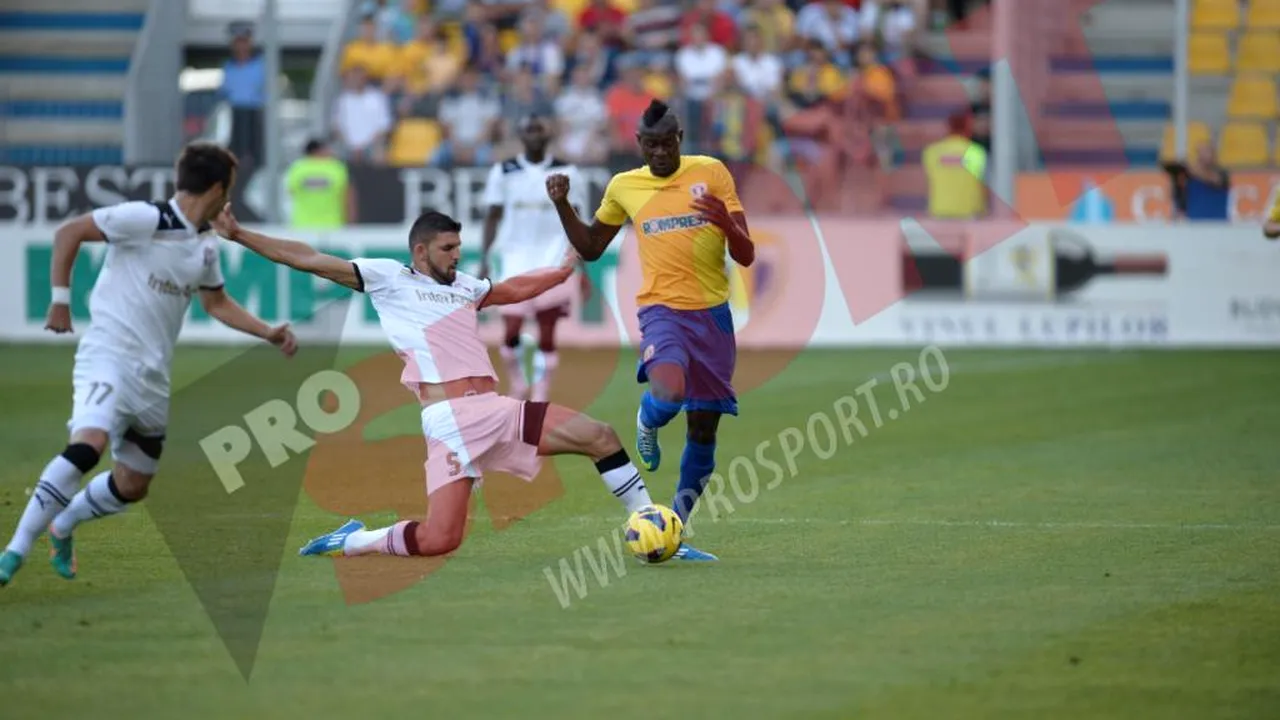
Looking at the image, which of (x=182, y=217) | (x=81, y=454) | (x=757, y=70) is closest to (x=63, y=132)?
(x=757, y=70)

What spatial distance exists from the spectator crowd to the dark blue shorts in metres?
14.9

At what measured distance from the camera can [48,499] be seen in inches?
352

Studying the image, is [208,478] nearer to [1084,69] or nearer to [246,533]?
[246,533]

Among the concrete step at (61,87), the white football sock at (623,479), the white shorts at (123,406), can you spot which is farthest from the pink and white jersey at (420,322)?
the concrete step at (61,87)

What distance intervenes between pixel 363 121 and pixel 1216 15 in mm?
12768

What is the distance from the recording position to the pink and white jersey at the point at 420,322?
9.70 meters

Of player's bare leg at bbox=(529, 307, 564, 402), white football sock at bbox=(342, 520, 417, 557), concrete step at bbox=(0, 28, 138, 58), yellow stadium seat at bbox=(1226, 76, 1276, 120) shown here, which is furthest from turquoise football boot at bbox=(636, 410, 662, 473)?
concrete step at bbox=(0, 28, 138, 58)

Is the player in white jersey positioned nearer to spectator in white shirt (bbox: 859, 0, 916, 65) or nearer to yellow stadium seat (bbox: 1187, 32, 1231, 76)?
spectator in white shirt (bbox: 859, 0, 916, 65)

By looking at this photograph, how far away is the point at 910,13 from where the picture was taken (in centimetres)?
3014

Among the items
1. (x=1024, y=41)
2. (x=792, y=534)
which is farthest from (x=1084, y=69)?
(x=792, y=534)

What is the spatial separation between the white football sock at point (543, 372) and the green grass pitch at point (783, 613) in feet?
9.12

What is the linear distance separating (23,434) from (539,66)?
1410 centimetres

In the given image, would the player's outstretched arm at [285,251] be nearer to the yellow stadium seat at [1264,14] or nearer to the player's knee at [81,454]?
the player's knee at [81,454]

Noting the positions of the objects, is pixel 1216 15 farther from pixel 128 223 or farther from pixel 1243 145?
pixel 128 223
